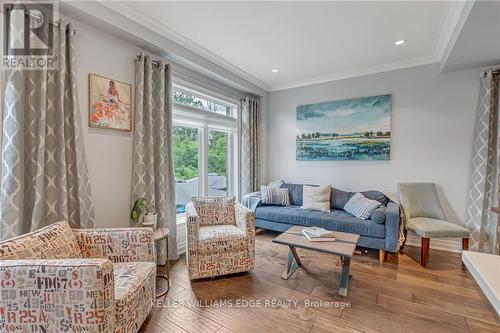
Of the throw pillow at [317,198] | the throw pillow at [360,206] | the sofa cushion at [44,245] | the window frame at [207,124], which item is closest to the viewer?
the sofa cushion at [44,245]

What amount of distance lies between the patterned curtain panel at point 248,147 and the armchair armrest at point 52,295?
3.10 metres

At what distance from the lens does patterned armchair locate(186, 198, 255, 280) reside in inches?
92.1

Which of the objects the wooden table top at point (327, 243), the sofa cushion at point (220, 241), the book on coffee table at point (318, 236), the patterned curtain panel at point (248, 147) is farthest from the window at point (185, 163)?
the book on coffee table at point (318, 236)

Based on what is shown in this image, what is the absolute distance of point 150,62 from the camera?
8.54 ft

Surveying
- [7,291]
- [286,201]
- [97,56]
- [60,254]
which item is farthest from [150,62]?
[286,201]

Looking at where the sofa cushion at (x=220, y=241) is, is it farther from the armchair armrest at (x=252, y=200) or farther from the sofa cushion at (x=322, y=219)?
the armchair armrest at (x=252, y=200)

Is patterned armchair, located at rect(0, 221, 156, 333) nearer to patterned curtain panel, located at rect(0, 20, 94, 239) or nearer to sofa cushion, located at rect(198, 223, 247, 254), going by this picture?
patterned curtain panel, located at rect(0, 20, 94, 239)

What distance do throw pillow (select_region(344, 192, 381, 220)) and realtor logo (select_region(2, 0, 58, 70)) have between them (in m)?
3.59

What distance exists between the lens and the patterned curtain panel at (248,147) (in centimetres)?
423

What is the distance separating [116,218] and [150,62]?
1.71 metres

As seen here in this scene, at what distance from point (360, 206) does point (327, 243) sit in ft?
4.05

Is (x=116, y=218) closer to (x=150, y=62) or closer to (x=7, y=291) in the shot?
(x=7, y=291)

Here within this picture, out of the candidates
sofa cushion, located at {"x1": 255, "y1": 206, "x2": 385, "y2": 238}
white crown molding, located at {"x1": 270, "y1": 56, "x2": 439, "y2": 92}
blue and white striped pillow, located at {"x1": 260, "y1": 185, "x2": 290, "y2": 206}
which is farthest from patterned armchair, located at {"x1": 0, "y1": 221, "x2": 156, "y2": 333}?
white crown molding, located at {"x1": 270, "y1": 56, "x2": 439, "y2": 92}

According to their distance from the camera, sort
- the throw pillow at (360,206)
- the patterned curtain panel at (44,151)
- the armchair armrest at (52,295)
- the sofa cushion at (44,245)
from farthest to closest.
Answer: the throw pillow at (360,206) → the patterned curtain panel at (44,151) → the sofa cushion at (44,245) → the armchair armrest at (52,295)
